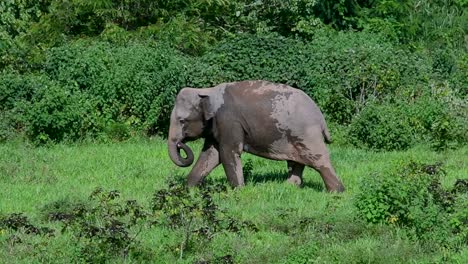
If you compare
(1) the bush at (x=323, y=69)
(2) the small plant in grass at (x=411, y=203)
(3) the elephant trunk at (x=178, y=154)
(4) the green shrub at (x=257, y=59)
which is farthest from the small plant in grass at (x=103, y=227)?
(4) the green shrub at (x=257, y=59)

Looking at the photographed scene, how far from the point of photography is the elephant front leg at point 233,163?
14969 mm

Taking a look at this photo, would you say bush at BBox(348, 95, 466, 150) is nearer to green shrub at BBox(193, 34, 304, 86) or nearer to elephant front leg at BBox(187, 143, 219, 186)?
green shrub at BBox(193, 34, 304, 86)

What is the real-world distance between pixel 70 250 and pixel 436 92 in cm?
1075

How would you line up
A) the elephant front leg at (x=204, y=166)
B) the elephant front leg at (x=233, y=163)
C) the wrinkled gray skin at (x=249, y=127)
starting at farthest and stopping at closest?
the elephant front leg at (x=204, y=166), the elephant front leg at (x=233, y=163), the wrinkled gray skin at (x=249, y=127)

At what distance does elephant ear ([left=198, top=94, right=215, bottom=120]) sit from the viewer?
15.0 m

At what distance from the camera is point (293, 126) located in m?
14.8

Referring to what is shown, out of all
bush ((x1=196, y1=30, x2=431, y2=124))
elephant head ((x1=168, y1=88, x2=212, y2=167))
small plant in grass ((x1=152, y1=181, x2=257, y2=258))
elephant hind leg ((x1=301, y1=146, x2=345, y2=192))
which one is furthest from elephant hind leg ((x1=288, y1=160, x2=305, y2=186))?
bush ((x1=196, y1=30, x2=431, y2=124))

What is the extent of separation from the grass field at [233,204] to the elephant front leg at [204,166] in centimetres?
40

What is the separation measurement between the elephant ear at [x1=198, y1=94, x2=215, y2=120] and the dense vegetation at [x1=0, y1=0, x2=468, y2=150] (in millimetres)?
4449

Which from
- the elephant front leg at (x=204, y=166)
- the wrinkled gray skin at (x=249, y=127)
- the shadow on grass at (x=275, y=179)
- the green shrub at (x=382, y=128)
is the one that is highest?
the wrinkled gray skin at (x=249, y=127)

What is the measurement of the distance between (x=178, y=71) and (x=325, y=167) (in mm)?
6407

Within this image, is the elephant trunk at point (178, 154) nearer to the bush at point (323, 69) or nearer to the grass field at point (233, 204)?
the grass field at point (233, 204)

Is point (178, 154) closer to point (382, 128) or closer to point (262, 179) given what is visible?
point (262, 179)

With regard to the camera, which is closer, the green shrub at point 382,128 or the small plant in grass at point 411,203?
the small plant in grass at point 411,203
